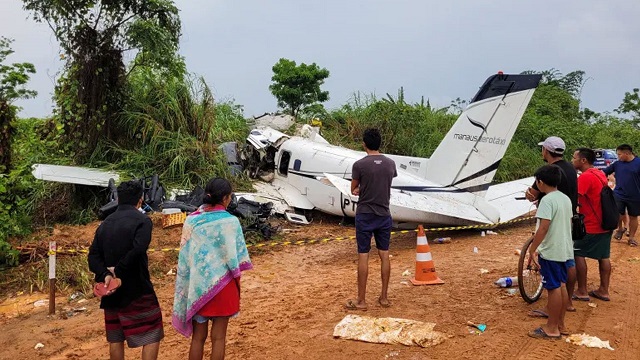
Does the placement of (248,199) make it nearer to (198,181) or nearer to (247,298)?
(198,181)

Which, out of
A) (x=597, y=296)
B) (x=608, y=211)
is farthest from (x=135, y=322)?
(x=597, y=296)

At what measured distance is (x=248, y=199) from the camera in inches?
434

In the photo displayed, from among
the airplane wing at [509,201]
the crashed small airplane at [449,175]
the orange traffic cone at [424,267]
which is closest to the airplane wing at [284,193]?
the crashed small airplane at [449,175]

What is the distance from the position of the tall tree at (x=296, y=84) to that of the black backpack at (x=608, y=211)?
21786 mm

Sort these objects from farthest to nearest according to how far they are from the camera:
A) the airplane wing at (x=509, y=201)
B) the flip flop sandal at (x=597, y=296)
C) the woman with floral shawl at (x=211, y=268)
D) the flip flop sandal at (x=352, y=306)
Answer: the airplane wing at (x=509, y=201), the flip flop sandal at (x=597, y=296), the flip flop sandal at (x=352, y=306), the woman with floral shawl at (x=211, y=268)

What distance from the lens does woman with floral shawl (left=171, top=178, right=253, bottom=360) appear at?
3551 mm

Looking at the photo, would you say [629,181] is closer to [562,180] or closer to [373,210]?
[562,180]

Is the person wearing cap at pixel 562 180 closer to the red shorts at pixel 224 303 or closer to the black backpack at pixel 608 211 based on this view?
the black backpack at pixel 608 211

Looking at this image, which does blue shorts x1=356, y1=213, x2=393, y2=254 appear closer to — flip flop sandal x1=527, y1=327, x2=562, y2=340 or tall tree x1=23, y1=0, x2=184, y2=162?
flip flop sandal x1=527, y1=327, x2=562, y2=340

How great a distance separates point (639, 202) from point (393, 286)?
535cm

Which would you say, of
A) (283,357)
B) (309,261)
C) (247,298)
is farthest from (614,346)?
(309,261)

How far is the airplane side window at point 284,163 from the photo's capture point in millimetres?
12164

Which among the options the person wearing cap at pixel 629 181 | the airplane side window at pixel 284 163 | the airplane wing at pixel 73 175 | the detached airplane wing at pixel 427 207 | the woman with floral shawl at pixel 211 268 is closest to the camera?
the woman with floral shawl at pixel 211 268

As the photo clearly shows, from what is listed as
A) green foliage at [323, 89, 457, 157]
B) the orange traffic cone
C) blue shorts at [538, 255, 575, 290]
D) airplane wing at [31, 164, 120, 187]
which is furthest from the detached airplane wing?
green foliage at [323, 89, 457, 157]
